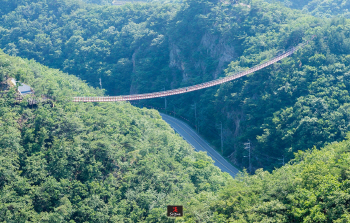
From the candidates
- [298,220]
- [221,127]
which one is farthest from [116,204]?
[221,127]

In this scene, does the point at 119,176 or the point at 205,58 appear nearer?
the point at 119,176

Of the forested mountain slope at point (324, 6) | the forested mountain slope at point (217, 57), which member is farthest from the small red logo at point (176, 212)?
the forested mountain slope at point (324, 6)

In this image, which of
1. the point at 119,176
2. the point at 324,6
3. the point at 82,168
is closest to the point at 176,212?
the point at 119,176

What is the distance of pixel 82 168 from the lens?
31734mm

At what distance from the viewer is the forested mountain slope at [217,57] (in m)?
46.5

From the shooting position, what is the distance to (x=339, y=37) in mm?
50781

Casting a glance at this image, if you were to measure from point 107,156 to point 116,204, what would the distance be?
13.7 ft

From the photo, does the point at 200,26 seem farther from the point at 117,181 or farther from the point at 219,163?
the point at 117,181

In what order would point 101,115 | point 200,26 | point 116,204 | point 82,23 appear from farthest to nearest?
point 82,23
point 200,26
point 101,115
point 116,204

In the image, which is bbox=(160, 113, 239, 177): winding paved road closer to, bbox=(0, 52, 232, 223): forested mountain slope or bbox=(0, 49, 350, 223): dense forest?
bbox=(0, 49, 350, 223): dense forest

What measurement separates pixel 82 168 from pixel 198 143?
82.3 ft

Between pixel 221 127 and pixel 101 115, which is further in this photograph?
pixel 221 127

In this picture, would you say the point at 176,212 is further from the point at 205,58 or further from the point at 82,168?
the point at 205,58

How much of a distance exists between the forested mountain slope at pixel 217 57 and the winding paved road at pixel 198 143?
4.48ft
